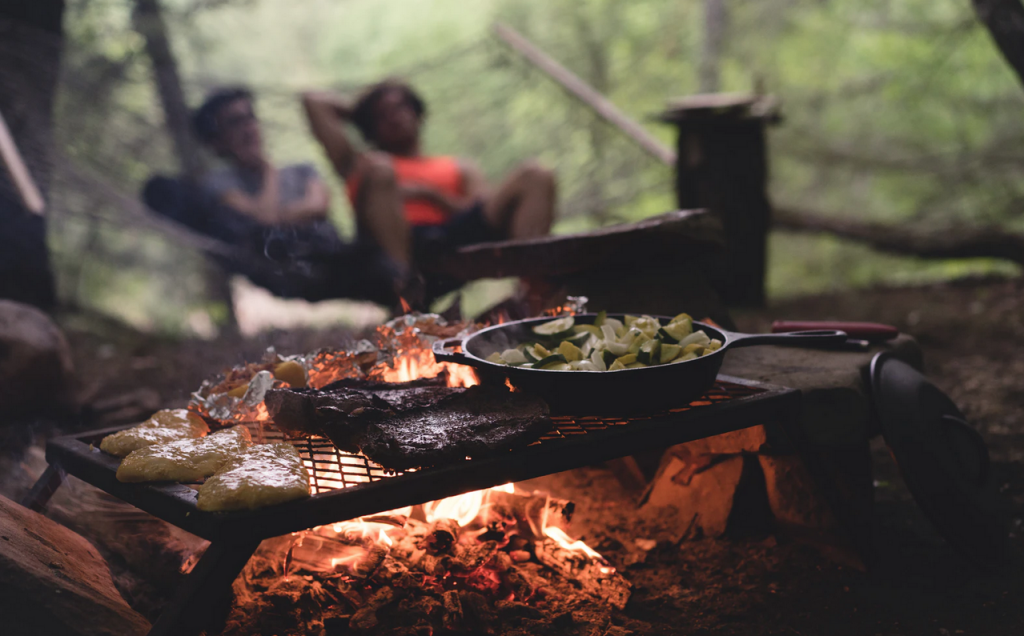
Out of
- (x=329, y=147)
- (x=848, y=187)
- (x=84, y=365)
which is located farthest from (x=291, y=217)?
(x=848, y=187)

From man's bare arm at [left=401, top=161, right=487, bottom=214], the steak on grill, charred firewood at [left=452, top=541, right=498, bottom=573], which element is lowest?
charred firewood at [left=452, top=541, right=498, bottom=573]

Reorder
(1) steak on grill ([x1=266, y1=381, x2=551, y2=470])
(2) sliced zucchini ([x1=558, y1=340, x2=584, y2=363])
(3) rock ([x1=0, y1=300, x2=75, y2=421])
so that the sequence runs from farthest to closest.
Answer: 1. (3) rock ([x1=0, y1=300, x2=75, y2=421])
2. (2) sliced zucchini ([x1=558, y1=340, x2=584, y2=363])
3. (1) steak on grill ([x1=266, y1=381, x2=551, y2=470])

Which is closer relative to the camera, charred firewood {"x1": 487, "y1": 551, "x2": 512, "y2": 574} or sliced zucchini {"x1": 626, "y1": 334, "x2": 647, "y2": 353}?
sliced zucchini {"x1": 626, "y1": 334, "x2": 647, "y2": 353}

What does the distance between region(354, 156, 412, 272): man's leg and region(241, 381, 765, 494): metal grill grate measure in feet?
6.30

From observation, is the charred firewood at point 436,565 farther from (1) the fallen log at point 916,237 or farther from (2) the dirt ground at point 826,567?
(1) the fallen log at point 916,237

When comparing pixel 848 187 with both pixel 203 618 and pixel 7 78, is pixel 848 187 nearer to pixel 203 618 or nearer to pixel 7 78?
pixel 7 78

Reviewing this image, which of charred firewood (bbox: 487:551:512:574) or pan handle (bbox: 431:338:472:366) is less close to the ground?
pan handle (bbox: 431:338:472:366)

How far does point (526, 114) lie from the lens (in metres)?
5.26

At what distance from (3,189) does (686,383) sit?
3348mm

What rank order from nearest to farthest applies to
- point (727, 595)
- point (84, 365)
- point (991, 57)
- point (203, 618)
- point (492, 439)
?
point (203, 618)
point (492, 439)
point (727, 595)
point (84, 365)
point (991, 57)

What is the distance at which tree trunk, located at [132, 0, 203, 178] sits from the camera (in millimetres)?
4273

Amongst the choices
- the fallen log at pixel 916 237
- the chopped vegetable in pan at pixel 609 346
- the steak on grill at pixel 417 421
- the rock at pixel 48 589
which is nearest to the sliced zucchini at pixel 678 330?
the chopped vegetable in pan at pixel 609 346

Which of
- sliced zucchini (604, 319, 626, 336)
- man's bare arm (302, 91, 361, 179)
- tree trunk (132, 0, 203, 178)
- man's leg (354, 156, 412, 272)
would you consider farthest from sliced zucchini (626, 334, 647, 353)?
tree trunk (132, 0, 203, 178)

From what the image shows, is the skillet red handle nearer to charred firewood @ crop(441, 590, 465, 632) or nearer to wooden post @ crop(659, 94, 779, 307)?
charred firewood @ crop(441, 590, 465, 632)
